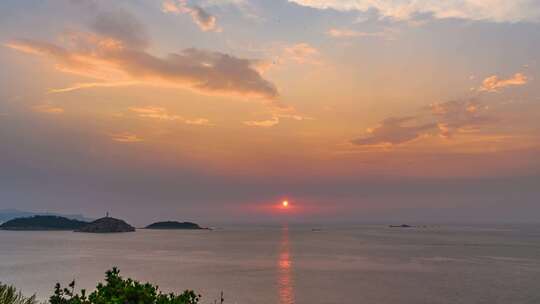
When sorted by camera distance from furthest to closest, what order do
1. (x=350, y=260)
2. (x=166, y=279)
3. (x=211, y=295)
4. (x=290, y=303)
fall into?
(x=350, y=260) → (x=166, y=279) → (x=211, y=295) → (x=290, y=303)

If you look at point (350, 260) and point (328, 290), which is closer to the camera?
point (328, 290)

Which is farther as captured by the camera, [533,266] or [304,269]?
[533,266]

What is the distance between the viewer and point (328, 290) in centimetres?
9988

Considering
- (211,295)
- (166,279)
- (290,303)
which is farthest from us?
(166,279)

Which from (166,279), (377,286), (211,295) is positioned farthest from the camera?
(166,279)

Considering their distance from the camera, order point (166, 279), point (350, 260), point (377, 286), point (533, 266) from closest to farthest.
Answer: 1. point (377, 286)
2. point (166, 279)
3. point (533, 266)
4. point (350, 260)

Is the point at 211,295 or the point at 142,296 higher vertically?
the point at 142,296

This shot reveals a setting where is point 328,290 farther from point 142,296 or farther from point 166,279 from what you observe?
point 142,296

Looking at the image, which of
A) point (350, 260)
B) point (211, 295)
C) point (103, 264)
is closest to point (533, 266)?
point (350, 260)

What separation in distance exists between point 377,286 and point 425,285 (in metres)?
13.7

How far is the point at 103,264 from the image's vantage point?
512 ft

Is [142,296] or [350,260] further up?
[142,296]

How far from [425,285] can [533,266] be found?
223ft

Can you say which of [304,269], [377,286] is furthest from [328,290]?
[304,269]
